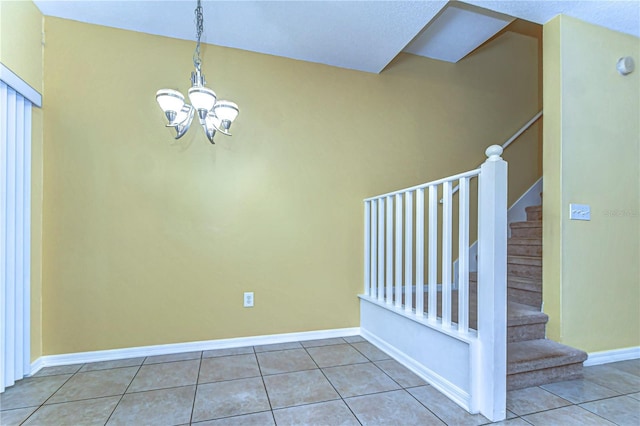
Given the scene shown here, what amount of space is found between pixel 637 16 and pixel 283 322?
3.51m

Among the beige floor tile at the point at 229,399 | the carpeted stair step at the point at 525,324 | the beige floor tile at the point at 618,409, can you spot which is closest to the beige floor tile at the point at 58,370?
the beige floor tile at the point at 229,399

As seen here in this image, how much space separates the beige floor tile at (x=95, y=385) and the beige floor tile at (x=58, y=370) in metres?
0.11

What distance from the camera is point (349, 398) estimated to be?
1.85 meters

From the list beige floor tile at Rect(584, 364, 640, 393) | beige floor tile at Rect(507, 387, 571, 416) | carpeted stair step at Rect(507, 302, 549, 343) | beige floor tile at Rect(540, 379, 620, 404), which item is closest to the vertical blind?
beige floor tile at Rect(507, 387, 571, 416)

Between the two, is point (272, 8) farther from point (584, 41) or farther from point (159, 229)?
point (584, 41)

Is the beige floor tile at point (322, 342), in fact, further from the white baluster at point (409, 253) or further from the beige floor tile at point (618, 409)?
the beige floor tile at point (618, 409)

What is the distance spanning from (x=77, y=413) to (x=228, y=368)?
846mm

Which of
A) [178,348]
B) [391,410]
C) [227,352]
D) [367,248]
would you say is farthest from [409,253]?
[178,348]

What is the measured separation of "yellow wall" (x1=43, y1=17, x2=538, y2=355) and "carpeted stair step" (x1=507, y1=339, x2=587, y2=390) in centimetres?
134

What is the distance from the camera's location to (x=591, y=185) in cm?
237

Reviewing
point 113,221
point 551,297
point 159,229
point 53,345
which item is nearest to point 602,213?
point 551,297

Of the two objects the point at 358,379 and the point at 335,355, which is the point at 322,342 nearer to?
the point at 335,355

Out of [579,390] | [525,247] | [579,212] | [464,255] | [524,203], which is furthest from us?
[524,203]

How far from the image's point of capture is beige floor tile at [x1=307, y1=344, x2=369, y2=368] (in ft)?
7.75
